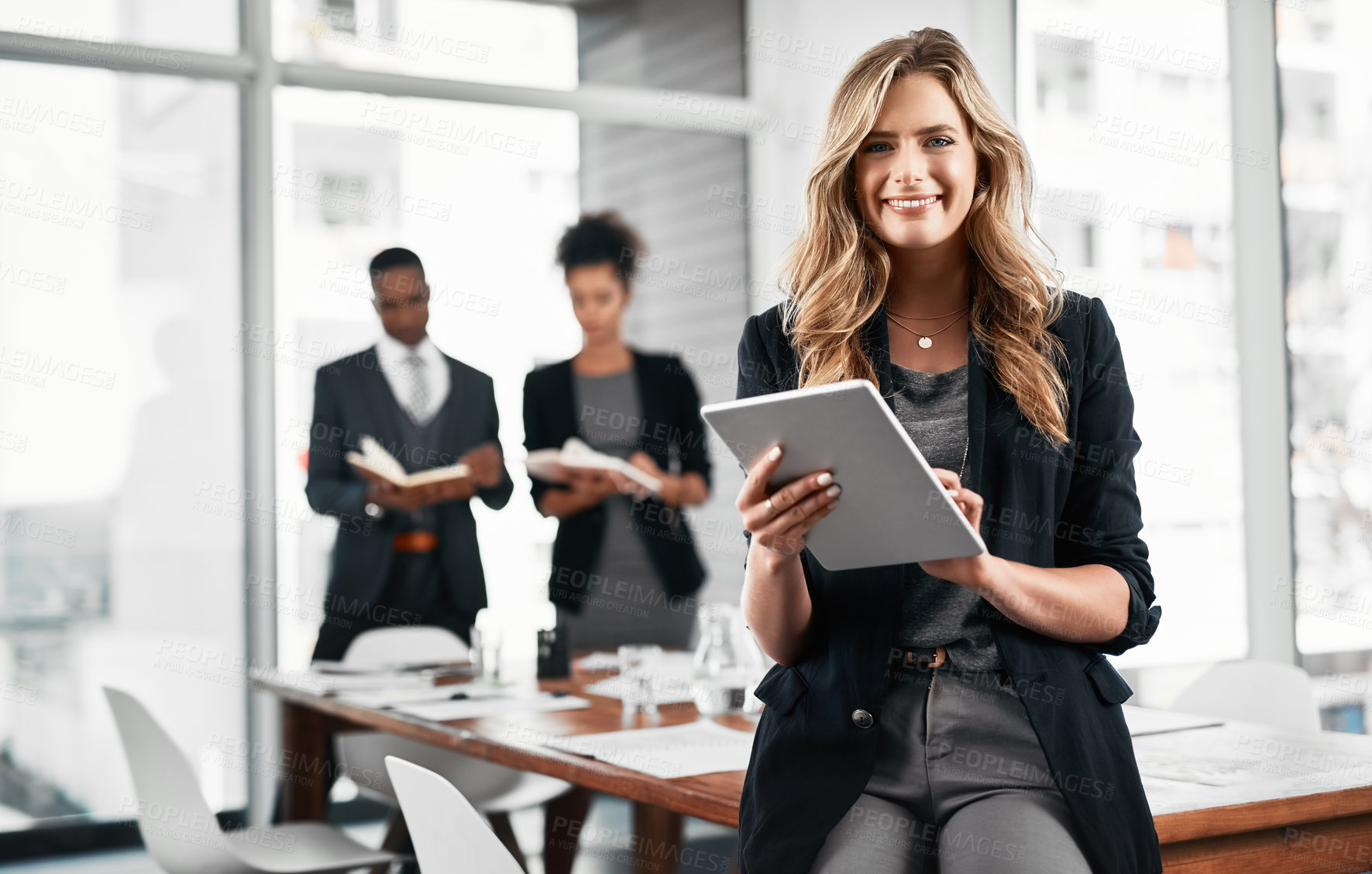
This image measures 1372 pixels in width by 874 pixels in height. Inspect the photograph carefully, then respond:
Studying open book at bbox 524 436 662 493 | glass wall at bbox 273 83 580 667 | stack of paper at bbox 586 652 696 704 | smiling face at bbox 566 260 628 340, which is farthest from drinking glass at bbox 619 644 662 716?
glass wall at bbox 273 83 580 667

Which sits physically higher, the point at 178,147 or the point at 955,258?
the point at 178,147

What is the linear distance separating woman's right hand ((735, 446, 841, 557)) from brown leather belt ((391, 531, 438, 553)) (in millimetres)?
3138

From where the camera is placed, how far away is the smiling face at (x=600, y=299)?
4.43 m

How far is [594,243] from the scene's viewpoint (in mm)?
4426

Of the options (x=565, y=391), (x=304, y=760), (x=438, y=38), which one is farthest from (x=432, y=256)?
(x=304, y=760)

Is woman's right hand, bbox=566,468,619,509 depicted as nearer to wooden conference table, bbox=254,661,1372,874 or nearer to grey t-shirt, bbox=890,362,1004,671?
wooden conference table, bbox=254,661,1372,874

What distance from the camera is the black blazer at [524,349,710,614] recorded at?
4094mm

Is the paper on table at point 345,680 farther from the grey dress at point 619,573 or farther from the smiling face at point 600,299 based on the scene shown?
the smiling face at point 600,299

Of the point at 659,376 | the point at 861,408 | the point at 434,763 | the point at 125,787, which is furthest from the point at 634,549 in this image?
the point at 861,408

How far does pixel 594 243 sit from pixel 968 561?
323cm

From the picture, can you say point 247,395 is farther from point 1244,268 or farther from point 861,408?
point 861,408

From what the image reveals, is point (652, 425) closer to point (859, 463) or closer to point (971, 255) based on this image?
point (971, 255)

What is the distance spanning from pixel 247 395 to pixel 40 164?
1.05 metres

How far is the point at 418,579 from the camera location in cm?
444
